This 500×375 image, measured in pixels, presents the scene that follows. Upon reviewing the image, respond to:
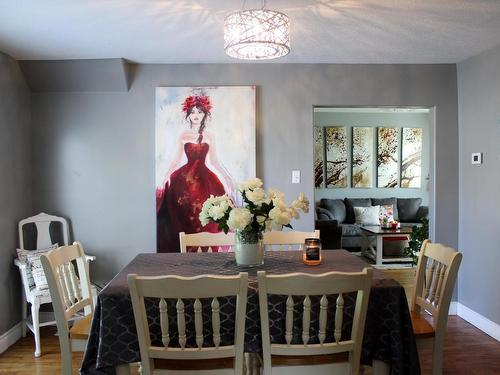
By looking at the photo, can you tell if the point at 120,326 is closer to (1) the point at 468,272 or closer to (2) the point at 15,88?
(2) the point at 15,88

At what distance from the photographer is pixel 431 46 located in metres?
3.24

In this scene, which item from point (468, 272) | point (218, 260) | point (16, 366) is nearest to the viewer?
point (218, 260)

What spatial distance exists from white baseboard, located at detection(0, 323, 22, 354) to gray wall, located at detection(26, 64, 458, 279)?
0.72 metres

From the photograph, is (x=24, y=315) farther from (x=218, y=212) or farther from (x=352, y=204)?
(x=352, y=204)

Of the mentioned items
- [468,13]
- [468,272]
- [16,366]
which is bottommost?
[16,366]

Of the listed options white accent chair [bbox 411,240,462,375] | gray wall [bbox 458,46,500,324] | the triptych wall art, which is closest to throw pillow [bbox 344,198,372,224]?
the triptych wall art

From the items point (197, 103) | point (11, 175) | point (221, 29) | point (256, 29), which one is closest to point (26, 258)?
point (11, 175)

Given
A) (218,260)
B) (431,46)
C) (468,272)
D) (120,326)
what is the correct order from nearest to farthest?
(120,326)
(218,260)
(431,46)
(468,272)

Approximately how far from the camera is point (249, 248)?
7.04ft

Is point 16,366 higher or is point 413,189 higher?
point 413,189

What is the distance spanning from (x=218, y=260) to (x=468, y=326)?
2.46m

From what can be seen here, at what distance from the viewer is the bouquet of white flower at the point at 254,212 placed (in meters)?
2.04

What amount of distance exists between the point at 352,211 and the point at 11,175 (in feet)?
16.7

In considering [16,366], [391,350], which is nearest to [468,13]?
[391,350]
